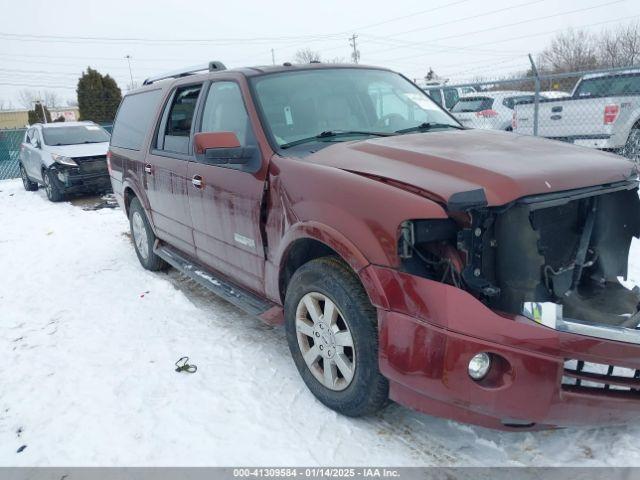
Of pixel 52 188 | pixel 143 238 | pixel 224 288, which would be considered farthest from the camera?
pixel 52 188

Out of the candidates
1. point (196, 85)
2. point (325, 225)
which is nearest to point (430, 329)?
point (325, 225)

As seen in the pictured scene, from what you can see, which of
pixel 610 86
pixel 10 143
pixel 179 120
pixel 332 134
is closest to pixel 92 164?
→ pixel 179 120

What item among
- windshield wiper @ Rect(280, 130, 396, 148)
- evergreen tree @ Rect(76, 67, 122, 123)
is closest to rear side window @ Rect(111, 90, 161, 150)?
windshield wiper @ Rect(280, 130, 396, 148)

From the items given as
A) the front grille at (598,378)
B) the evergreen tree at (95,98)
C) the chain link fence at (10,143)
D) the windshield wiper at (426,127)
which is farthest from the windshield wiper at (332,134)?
the evergreen tree at (95,98)

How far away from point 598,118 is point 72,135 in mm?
11203

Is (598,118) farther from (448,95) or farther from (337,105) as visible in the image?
(337,105)

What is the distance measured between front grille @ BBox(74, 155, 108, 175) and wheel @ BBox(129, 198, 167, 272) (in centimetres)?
585

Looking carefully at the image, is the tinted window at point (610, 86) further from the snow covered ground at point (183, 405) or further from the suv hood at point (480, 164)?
the suv hood at point (480, 164)

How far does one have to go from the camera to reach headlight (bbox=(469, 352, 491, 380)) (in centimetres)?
211

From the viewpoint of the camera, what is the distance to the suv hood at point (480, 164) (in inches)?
87.4

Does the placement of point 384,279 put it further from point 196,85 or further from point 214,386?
point 196,85

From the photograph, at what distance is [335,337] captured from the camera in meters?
2.64

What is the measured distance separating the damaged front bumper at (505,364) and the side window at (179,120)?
2.64 meters

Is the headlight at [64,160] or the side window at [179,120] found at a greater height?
the side window at [179,120]
